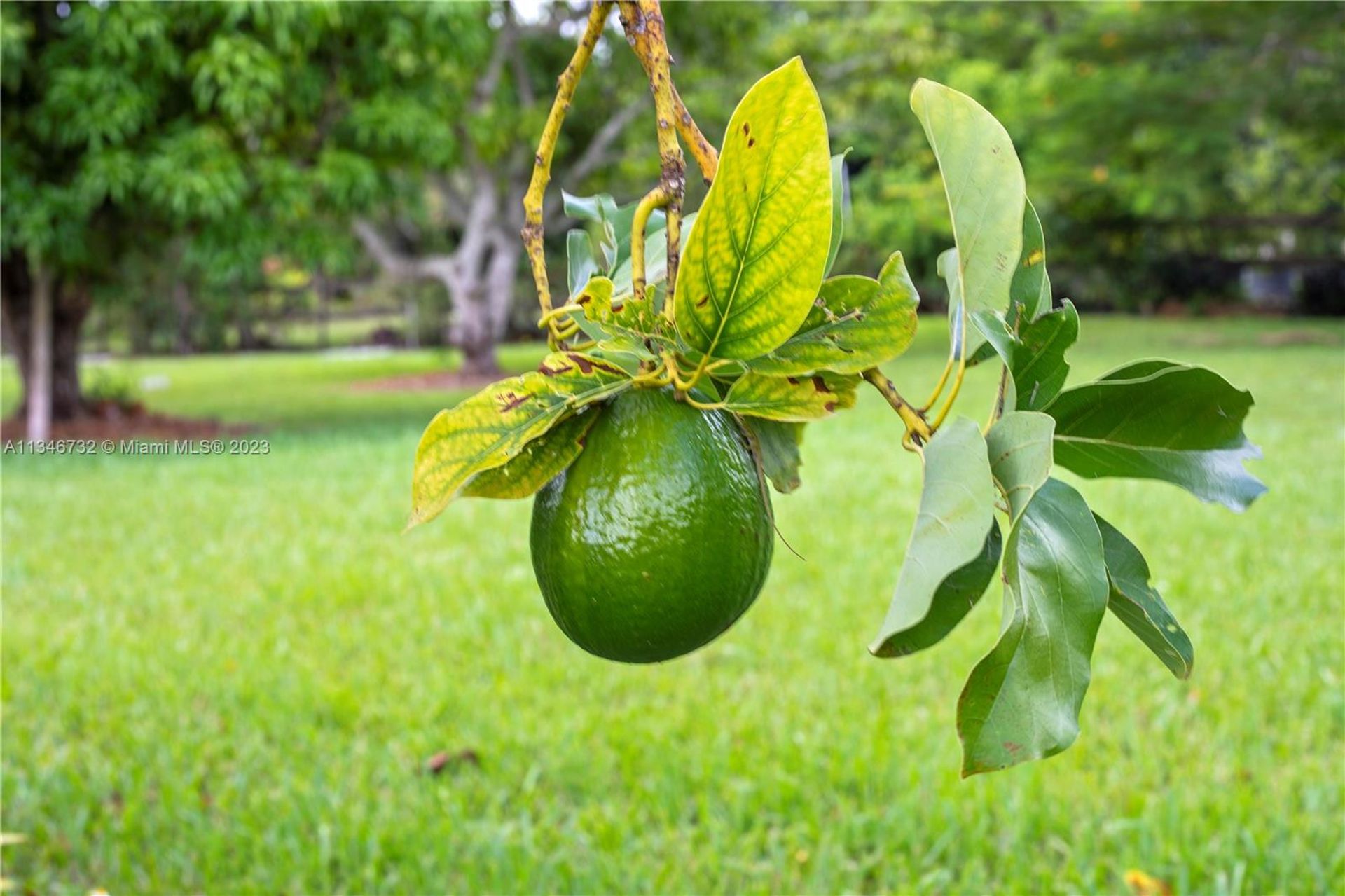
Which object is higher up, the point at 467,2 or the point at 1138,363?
the point at 467,2

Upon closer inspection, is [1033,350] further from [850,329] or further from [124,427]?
[124,427]

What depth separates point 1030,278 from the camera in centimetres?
53

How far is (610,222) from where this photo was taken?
0.68 meters

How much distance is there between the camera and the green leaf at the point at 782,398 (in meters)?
0.52

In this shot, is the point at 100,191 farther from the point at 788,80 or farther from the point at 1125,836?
the point at 788,80

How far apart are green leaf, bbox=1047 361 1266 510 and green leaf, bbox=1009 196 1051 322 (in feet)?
0.15

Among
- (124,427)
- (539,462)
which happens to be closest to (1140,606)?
(539,462)

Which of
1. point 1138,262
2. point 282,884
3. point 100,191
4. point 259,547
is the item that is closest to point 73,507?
point 259,547

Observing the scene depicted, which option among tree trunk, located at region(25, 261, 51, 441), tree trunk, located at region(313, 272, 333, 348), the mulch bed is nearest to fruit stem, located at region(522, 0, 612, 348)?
tree trunk, located at region(25, 261, 51, 441)

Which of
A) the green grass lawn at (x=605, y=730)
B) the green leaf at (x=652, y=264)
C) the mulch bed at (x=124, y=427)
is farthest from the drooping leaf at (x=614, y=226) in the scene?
the mulch bed at (x=124, y=427)

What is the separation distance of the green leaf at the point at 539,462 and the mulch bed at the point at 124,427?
870cm

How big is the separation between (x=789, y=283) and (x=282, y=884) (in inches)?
87.2

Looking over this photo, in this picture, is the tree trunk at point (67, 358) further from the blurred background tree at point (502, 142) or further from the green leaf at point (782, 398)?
the green leaf at point (782, 398)

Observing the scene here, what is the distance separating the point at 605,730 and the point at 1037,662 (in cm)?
253
